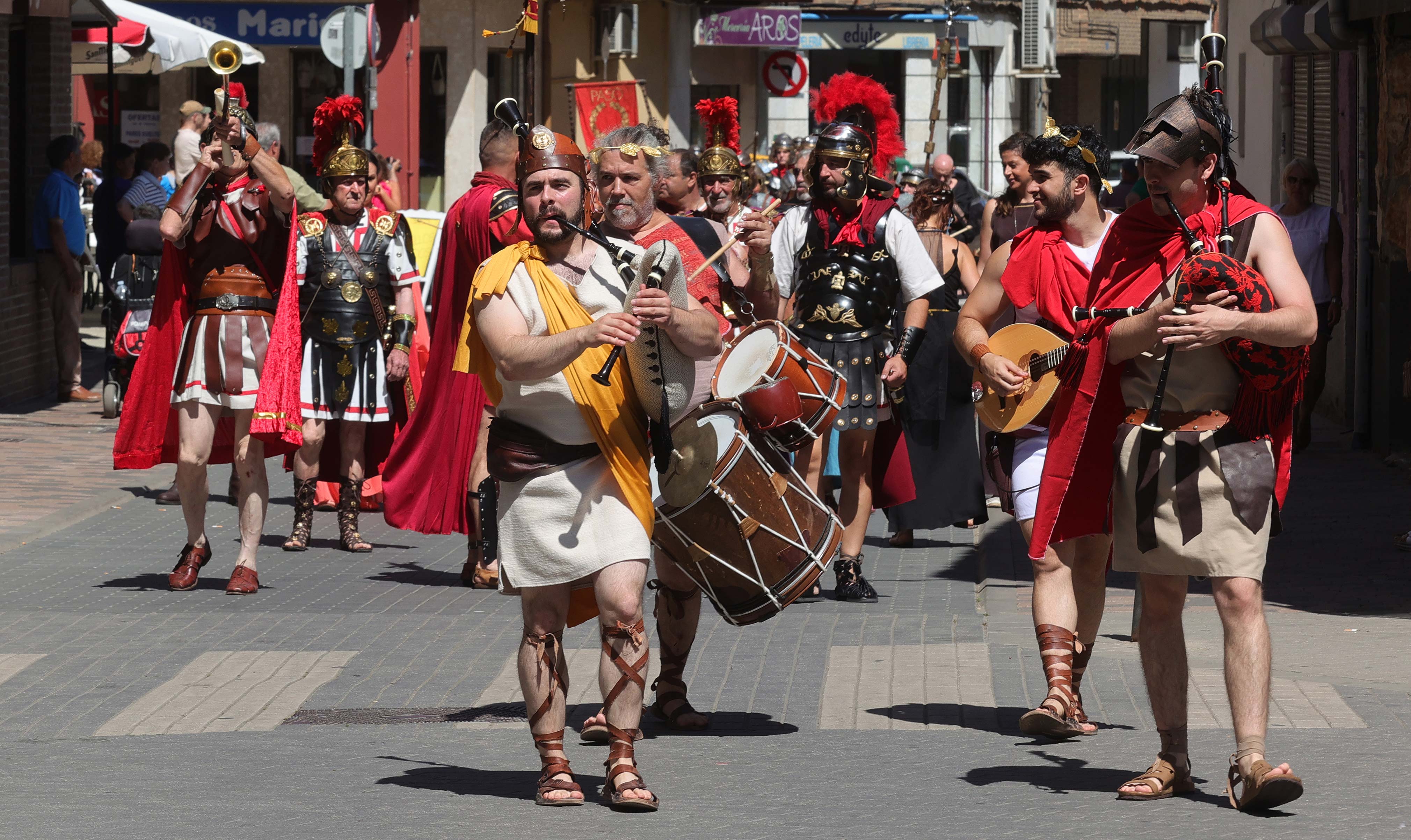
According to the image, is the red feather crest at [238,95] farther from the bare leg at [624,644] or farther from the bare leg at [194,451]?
the bare leg at [624,644]

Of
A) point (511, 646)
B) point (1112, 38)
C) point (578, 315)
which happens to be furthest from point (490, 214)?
point (1112, 38)

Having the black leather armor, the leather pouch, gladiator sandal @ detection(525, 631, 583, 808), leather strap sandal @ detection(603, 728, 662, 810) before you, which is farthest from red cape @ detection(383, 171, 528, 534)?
leather strap sandal @ detection(603, 728, 662, 810)

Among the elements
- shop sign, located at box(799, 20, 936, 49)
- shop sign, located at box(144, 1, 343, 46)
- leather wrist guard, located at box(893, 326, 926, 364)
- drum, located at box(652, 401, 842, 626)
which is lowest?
drum, located at box(652, 401, 842, 626)

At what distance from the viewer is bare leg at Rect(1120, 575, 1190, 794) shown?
18.8 feet

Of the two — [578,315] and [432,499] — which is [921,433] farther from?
[578,315]

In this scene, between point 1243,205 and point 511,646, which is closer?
point 1243,205

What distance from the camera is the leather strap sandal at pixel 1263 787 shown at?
541cm

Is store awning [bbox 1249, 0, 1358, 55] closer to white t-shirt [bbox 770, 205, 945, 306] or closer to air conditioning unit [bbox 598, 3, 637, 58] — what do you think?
white t-shirt [bbox 770, 205, 945, 306]

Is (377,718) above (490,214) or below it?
below

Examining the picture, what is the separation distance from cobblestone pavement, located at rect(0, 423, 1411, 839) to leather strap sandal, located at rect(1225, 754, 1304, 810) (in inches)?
2.9

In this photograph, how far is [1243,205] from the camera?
18.4 feet

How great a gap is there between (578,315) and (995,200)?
7559 millimetres

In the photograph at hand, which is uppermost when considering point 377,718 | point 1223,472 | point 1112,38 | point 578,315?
point 1112,38

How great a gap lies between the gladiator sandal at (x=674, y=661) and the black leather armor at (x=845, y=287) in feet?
8.75
